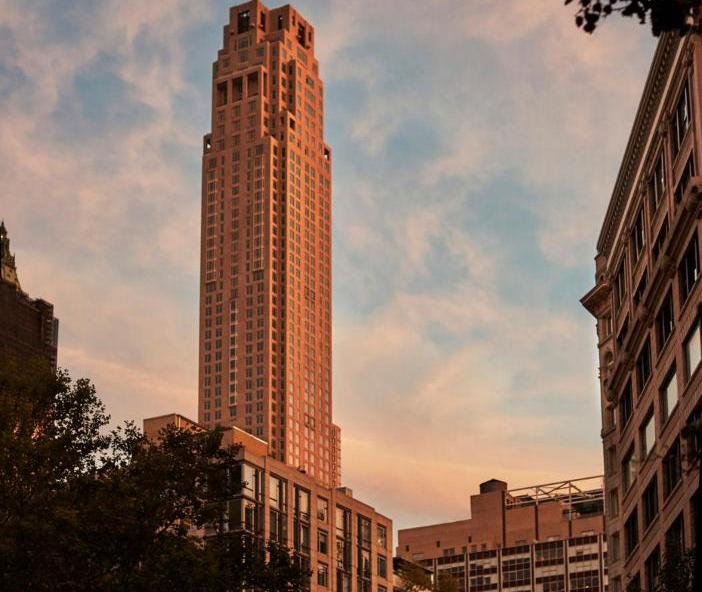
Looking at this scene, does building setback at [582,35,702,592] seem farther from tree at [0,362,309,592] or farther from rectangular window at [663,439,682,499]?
tree at [0,362,309,592]

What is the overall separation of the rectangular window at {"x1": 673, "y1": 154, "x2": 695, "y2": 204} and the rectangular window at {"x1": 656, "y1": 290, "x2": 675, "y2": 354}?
4.01m

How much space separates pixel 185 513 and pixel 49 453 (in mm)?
5053

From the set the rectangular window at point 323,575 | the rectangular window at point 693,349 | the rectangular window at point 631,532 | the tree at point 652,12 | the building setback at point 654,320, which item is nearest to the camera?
the tree at point 652,12

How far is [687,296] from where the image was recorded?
2251 inches

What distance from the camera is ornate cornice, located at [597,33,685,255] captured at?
60.5 m

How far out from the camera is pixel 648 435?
66.1m


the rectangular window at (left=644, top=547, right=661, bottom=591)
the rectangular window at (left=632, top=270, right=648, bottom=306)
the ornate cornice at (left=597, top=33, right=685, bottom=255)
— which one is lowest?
the rectangular window at (left=644, top=547, right=661, bottom=591)

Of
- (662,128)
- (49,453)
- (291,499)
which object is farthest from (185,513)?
(291,499)

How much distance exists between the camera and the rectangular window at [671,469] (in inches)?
2250

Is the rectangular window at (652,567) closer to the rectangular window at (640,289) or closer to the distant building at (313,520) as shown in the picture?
the rectangular window at (640,289)

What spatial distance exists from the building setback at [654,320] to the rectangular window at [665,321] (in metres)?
0.04

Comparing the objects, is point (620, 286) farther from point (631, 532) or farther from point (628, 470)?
point (631, 532)

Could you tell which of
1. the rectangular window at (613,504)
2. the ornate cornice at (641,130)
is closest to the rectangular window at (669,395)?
the ornate cornice at (641,130)

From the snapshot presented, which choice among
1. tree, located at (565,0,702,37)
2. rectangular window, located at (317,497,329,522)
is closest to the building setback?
tree, located at (565,0,702,37)
